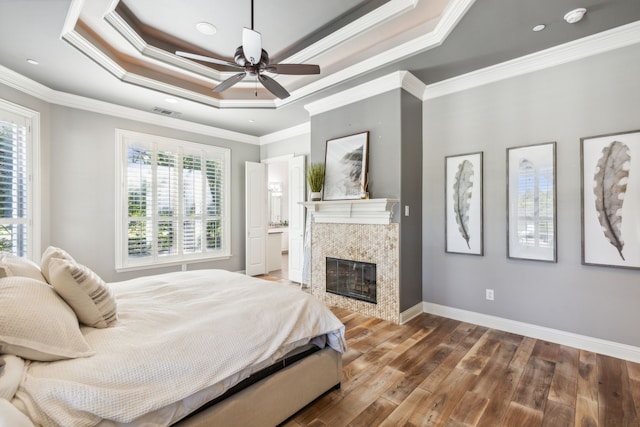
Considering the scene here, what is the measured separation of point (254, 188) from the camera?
5.81 meters

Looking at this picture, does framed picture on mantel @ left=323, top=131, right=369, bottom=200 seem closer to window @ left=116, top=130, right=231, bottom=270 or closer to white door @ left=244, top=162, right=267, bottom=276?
white door @ left=244, top=162, right=267, bottom=276

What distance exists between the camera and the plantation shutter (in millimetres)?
3189

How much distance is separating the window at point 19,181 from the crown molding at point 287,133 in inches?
133

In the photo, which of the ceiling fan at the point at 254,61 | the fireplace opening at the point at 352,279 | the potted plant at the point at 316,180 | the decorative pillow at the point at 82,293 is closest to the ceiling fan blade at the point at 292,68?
the ceiling fan at the point at 254,61

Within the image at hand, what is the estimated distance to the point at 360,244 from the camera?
378 centimetres

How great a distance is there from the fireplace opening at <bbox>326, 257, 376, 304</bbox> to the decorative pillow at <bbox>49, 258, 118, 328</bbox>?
9.01 feet

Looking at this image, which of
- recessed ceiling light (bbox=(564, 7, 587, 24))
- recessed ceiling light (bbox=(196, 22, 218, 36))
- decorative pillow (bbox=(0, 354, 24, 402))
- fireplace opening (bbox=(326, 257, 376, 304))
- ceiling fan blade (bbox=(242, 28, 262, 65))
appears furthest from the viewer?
fireplace opening (bbox=(326, 257, 376, 304))

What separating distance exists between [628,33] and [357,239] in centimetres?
319

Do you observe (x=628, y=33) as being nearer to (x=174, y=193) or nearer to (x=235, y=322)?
(x=235, y=322)

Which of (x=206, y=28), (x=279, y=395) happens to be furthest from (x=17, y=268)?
(x=206, y=28)

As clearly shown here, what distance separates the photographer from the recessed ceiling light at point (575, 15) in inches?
93.5

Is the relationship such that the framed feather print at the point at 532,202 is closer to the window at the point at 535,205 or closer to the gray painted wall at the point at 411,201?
the window at the point at 535,205

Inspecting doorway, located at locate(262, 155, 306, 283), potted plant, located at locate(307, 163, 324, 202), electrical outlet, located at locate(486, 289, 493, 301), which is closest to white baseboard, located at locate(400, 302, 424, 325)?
electrical outlet, located at locate(486, 289, 493, 301)

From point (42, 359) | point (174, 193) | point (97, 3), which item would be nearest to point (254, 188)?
point (174, 193)
